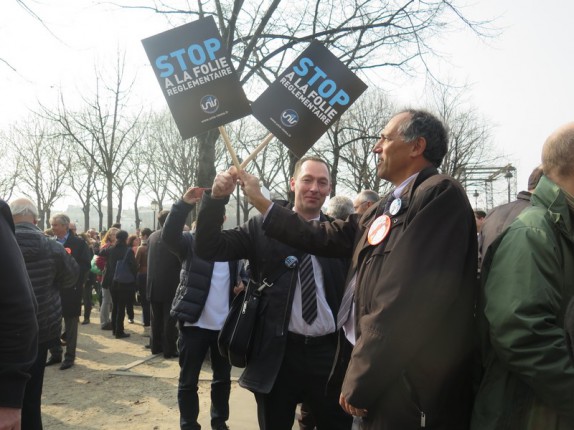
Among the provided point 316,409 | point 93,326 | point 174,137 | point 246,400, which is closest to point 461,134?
point 174,137

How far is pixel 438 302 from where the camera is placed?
74.7 inches

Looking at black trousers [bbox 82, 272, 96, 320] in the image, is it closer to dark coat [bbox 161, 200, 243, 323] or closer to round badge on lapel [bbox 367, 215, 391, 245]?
dark coat [bbox 161, 200, 243, 323]

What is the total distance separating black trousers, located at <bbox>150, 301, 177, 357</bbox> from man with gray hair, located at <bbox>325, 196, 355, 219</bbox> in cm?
363

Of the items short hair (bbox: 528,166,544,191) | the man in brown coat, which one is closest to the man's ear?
the man in brown coat

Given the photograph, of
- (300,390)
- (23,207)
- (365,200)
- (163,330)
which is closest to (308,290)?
(300,390)

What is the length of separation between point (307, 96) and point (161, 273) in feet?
16.7

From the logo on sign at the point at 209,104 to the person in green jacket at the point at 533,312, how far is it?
6.72 ft

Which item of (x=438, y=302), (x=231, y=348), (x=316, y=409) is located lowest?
(x=316, y=409)

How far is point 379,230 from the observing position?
220cm

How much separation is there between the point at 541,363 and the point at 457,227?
58 centimetres

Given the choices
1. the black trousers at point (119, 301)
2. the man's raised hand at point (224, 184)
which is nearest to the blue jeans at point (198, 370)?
the man's raised hand at point (224, 184)

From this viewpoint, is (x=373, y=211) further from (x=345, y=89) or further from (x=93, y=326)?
(x=93, y=326)

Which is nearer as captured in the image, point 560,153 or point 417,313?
point 417,313

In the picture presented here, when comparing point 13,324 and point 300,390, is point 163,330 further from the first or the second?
point 13,324
